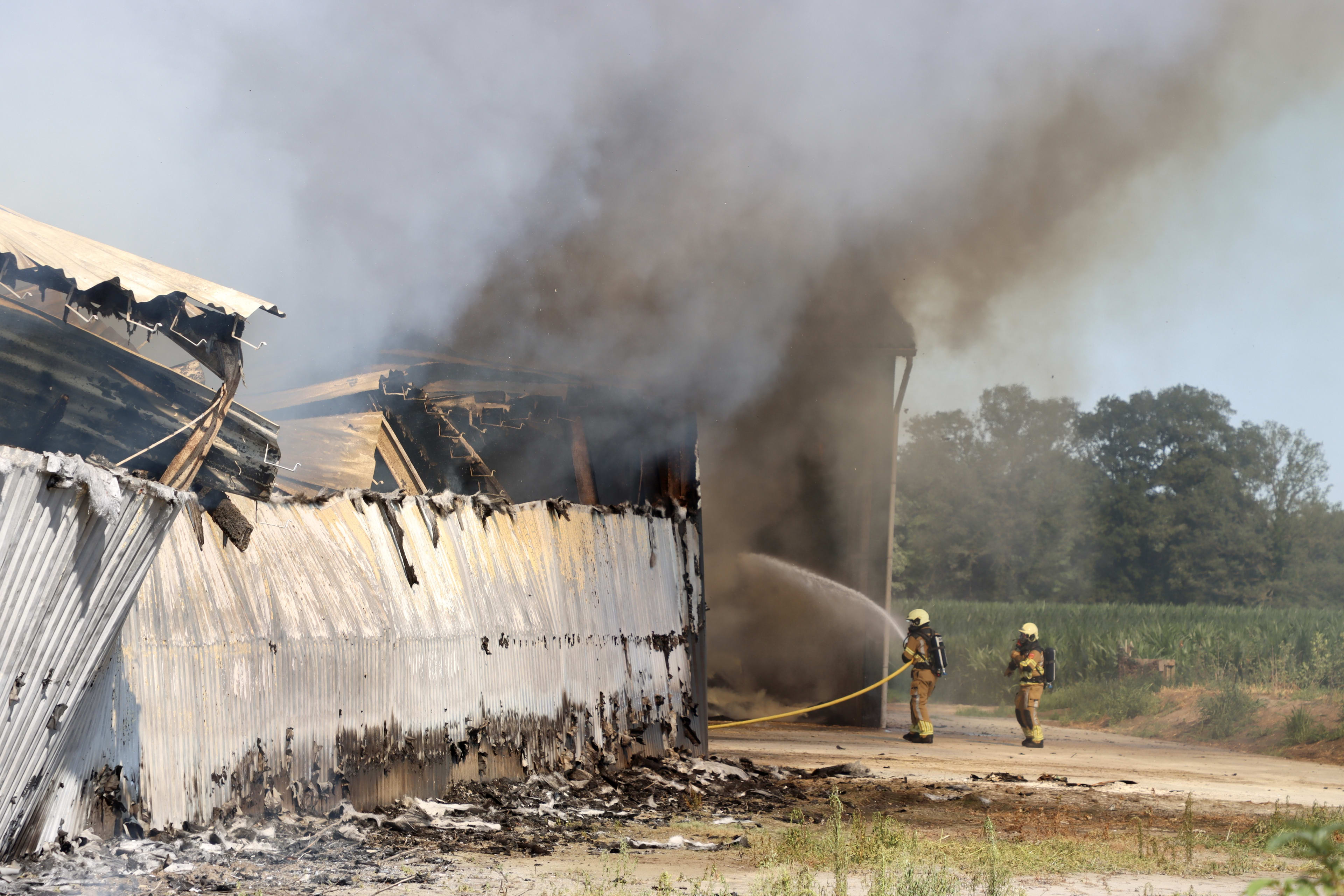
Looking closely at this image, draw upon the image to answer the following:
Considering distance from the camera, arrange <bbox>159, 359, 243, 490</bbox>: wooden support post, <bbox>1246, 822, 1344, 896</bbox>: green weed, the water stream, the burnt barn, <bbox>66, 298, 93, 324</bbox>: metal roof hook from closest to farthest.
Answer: <bbox>1246, 822, 1344, 896</bbox>: green weed
the burnt barn
<bbox>66, 298, 93, 324</bbox>: metal roof hook
<bbox>159, 359, 243, 490</bbox>: wooden support post
the water stream

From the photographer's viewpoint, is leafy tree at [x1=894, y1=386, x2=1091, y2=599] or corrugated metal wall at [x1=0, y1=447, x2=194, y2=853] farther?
leafy tree at [x1=894, y1=386, x2=1091, y2=599]

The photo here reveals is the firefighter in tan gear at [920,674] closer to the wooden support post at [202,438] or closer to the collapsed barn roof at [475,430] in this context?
the collapsed barn roof at [475,430]

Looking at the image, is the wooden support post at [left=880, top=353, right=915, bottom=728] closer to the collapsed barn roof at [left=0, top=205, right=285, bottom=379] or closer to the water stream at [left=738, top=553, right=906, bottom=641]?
the water stream at [left=738, top=553, right=906, bottom=641]

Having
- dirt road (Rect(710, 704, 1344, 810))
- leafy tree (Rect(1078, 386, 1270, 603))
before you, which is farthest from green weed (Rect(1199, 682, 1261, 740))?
leafy tree (Rect(1078, 386, 1270, 603))

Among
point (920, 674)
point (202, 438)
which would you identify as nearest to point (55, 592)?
point (202, 438)

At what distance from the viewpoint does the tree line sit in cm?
5422

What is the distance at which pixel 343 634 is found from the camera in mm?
6156

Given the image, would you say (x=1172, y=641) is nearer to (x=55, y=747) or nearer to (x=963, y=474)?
(x=55, y=747)

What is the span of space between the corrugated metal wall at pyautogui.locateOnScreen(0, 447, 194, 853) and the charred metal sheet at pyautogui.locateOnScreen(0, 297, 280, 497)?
1.44m

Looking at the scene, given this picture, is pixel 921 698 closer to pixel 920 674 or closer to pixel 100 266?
pixel 920 674

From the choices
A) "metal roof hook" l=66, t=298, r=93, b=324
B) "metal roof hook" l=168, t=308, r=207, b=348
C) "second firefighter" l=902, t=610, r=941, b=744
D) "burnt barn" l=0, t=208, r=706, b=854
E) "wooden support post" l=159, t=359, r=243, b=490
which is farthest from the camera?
"second firefighter" l=902, t=610, r=941, b=744

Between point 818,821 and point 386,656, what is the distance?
3097mm

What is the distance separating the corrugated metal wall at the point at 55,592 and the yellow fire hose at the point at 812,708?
9616 mm

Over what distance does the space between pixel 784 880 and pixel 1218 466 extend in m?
58.9
